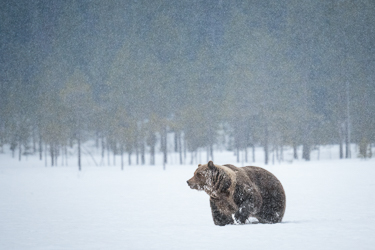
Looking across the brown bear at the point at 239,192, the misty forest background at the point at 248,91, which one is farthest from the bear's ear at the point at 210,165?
the misty forest background at the point at 248,91

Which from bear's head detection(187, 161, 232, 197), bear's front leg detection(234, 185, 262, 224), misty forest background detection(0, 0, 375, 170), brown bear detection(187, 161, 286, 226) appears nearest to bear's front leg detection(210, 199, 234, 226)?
brown bear detection(187, 161, 286, 226)

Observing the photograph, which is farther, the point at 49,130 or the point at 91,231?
the point at 49,130

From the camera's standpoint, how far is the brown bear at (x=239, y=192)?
659 centimetres

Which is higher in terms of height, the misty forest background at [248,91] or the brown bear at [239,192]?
the misty forest background at [248,91]

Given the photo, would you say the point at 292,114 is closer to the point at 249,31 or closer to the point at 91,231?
the point at 249,31

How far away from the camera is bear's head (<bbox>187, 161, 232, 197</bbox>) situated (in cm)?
657

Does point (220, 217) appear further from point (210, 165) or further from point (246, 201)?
point (210, 165)

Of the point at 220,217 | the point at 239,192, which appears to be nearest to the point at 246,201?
the point at 239,192

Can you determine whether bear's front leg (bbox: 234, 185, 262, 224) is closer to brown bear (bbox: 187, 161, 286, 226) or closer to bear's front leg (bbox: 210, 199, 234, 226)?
brown bear (bbox: 187, 161, 286, 226)

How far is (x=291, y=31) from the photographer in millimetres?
48500

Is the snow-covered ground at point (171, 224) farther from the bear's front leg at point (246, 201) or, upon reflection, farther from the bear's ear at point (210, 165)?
the bear's ear at point (210, 165)

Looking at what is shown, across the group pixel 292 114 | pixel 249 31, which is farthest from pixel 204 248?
pixel 249 31

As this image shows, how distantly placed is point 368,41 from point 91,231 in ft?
161

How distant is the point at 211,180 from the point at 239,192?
0.58 metres
